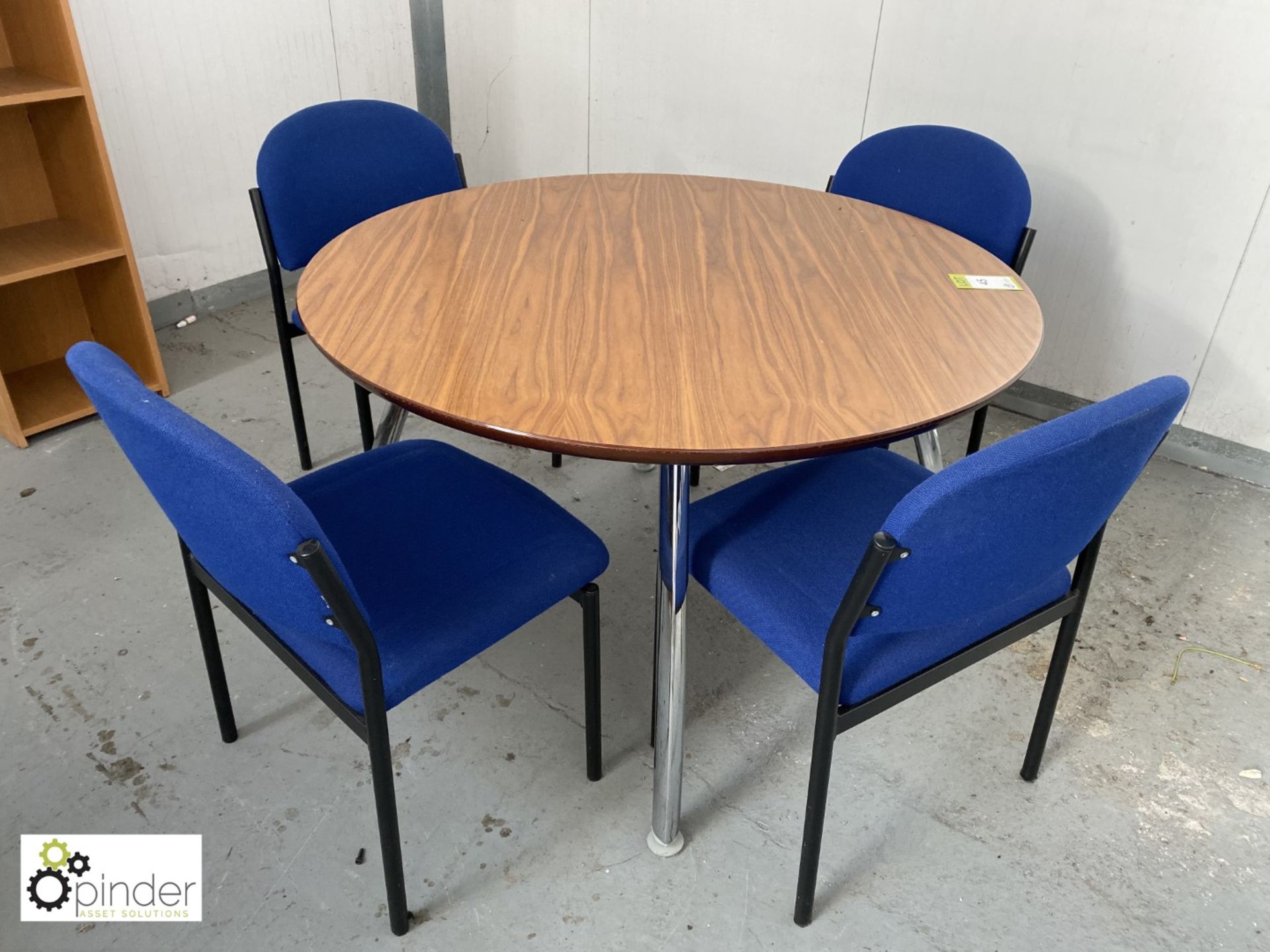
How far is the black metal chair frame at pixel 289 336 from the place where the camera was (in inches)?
79.4

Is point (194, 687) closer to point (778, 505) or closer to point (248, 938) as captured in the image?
point (248, 938)

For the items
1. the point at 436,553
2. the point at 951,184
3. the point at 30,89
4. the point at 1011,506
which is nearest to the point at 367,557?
the point at 436,553

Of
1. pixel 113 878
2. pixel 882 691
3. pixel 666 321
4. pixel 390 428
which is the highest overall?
pixel 666 321

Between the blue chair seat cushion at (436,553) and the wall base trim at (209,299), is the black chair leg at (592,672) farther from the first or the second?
the wall base trim at (209,299)

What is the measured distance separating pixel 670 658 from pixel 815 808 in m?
0.28

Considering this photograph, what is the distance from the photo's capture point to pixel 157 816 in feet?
4.86

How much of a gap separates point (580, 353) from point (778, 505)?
0.39 metres

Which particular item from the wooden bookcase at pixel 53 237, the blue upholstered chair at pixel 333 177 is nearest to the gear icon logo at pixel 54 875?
the blue upholstered chair at pixel 333 177

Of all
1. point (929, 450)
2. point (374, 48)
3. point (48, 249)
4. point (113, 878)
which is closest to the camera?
point (113, 878)

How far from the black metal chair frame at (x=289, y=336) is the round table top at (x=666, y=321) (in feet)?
1.36

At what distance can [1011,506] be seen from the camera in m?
0.95

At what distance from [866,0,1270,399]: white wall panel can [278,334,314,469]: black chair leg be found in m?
1.72

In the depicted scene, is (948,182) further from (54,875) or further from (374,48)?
(374,48)

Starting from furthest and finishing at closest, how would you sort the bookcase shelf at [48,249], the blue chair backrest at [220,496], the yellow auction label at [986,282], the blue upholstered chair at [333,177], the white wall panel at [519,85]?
the white wall panel at [519,85] < the bookcase shelf at [48,249] < the blue upholstered chair at [333,177] < the yellow auction label at [986,282] < the blue chair backrest at [220,496]
